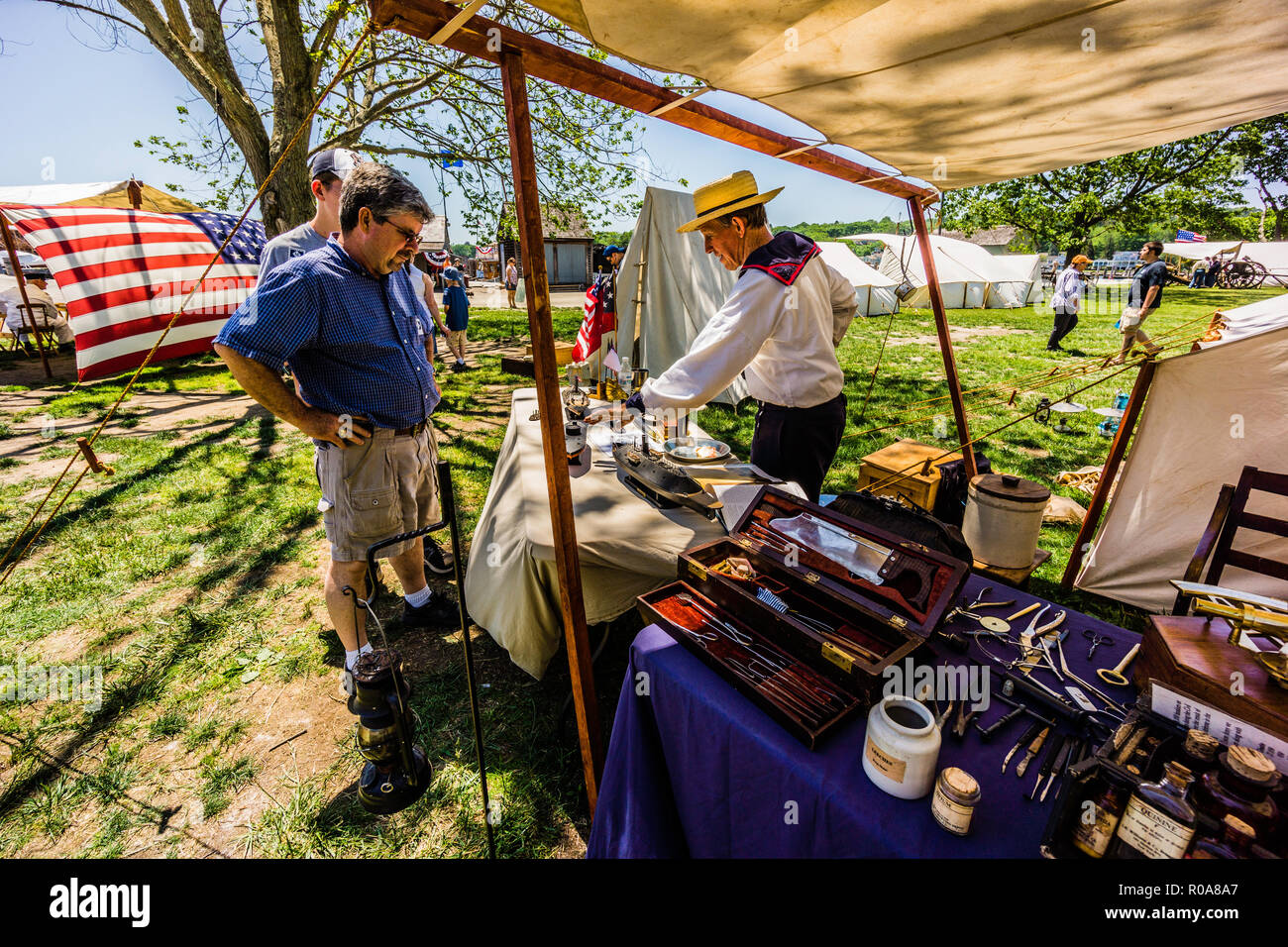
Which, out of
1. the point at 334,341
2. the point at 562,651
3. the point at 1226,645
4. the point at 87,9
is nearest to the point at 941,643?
the point at 1226,645

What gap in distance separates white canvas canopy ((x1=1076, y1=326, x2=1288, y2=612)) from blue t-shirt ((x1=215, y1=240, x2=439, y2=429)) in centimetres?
448

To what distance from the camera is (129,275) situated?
9.05 metres

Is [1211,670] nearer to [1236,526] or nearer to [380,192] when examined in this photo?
[1236,526]

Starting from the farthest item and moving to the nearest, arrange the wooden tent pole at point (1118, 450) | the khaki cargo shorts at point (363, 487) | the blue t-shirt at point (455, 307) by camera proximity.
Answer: the blue t-shirt at point (455, 307), the wooden tent pole at point (1118, 450), the khaki cargo shorts at point (363, 487)

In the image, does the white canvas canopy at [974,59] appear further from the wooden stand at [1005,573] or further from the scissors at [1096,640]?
the wooden stand at [1005,573]

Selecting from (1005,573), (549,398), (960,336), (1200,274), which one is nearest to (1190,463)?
(1005,573)

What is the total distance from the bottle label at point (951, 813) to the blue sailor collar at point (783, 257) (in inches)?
84.4

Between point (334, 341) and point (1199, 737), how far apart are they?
2.89 m

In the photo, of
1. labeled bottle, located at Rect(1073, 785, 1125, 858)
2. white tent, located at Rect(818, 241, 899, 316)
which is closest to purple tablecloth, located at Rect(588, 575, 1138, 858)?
labeled bottle, located at Rect(1073, 785, 1125, 858)

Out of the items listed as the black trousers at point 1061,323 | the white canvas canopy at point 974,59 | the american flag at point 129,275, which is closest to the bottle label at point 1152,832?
the white canvas canopy at point 974,59

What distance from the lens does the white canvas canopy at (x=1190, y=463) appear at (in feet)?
9.46

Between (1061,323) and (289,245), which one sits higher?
(289,245)

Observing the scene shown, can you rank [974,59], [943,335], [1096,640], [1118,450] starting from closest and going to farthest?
[1096,640], [974,59], [1118,450], [943,335]

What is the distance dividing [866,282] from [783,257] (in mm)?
16730
